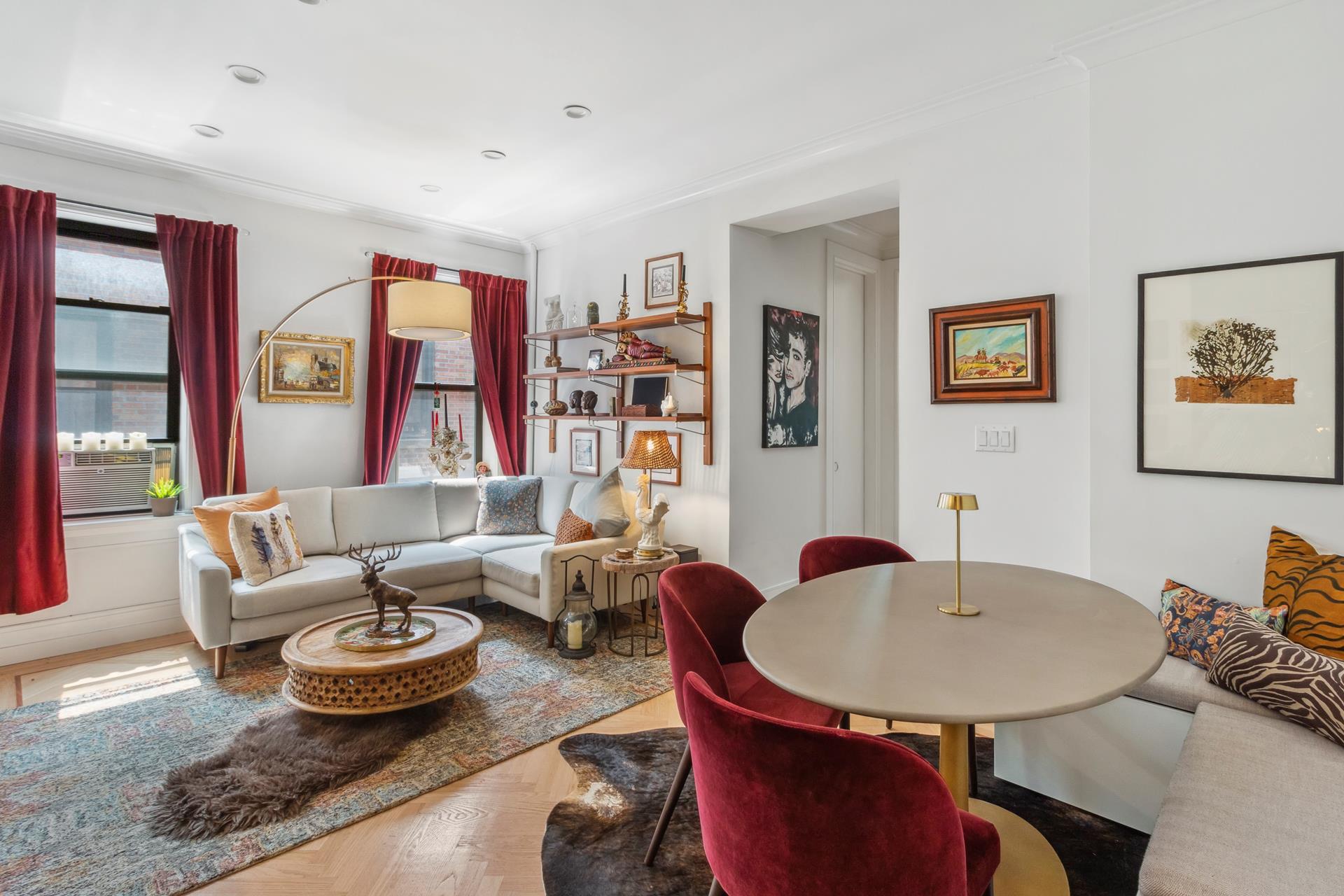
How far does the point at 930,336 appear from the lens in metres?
3.27

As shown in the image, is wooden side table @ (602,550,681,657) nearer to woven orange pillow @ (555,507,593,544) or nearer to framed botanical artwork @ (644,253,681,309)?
woven orange pillow @ (555,507,593,544)

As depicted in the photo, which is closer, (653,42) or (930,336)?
(653,42)

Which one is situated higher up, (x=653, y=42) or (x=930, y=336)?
(x=653, y=42)

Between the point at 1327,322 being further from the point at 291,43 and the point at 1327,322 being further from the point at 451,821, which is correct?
the point at 291,43

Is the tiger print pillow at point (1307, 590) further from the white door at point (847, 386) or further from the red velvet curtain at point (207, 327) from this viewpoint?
the red velvet curtain at point (207, 327)

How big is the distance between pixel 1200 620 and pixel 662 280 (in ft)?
11.2

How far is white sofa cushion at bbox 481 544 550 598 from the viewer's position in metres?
3.90

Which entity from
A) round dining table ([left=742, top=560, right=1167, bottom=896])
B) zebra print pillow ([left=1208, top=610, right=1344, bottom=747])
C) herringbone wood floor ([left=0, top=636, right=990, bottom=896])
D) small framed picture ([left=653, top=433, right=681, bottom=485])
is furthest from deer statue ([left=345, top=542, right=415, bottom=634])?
zebra print pillow ([left=1208, top=610, right=1344, bottom=747])

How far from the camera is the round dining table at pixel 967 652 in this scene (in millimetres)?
1217

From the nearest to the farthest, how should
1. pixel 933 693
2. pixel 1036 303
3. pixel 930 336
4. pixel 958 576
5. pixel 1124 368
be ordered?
1. pixel 933 693
2. pixel 958 576
3. pixel 1124 368
4. pixel 1036 303
5. pixel 930 336

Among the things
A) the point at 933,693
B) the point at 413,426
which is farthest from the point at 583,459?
the point at 933,693

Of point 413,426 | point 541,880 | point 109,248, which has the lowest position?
point 541,880

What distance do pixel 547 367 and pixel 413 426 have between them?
3.70 ft

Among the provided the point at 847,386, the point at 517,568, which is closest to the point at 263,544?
the point at 517,568
